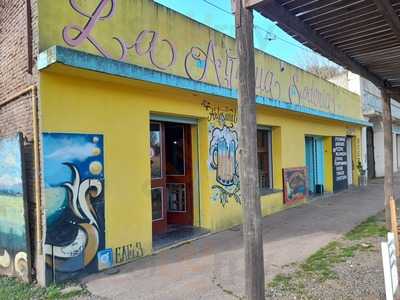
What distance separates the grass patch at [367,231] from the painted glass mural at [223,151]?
2605 millimetres

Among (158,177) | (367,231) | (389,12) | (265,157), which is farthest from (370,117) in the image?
(389,12)

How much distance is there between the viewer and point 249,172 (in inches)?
133

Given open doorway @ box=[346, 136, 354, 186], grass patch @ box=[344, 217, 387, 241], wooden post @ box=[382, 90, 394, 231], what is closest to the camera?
grass patch @ box=[344, 217, 387, 241]

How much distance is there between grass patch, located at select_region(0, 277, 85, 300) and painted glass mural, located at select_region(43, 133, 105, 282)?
0.19 meters

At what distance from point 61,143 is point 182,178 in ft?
11.7

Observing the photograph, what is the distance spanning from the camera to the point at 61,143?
5223mm

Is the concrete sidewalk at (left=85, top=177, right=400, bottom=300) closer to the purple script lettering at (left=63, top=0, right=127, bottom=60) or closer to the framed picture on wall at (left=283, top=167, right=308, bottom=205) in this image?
the framed picture on wall at (left=283, top=167, right=308, bottom=205)

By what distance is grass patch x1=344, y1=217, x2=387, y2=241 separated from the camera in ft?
23.9

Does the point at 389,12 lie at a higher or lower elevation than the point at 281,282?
higher

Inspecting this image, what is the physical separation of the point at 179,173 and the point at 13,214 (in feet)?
12.2

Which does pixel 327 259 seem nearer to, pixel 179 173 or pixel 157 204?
pixel 157 204

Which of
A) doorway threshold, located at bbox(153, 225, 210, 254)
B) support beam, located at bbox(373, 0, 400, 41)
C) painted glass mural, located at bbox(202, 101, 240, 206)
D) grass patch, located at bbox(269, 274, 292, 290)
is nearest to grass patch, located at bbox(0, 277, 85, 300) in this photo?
doorway threshold, located at bbox(153, 225, 210, 254)

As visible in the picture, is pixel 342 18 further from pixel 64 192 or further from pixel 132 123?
pixel 64 192

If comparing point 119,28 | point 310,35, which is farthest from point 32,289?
point 310,35
